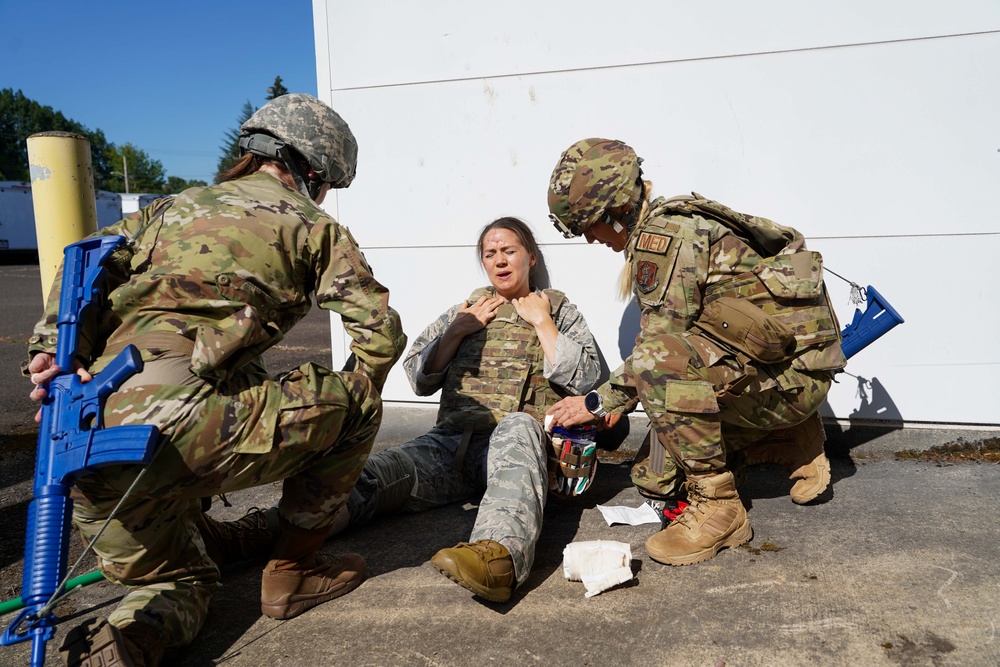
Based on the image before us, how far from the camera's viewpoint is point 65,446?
2.06 m

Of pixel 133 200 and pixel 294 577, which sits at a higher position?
pixel 133 200

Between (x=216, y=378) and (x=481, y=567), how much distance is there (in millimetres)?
961

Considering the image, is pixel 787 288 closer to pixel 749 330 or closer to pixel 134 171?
pixel 749 330

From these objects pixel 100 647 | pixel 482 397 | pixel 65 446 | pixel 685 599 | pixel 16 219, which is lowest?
pixel 685 599

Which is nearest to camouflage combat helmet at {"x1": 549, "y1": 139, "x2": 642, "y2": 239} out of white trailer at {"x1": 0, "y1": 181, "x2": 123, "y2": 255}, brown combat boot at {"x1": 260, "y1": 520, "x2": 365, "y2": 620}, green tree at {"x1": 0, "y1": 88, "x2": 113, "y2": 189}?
brown combat boot at {"x1": 260, "y1": 520, "x2": 365, "y2": 620}

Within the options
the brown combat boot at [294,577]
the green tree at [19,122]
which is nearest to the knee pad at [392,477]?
the brown combat boot at [294,577]

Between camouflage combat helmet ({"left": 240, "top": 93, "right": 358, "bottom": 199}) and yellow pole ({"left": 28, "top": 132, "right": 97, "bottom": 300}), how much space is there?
1.37m

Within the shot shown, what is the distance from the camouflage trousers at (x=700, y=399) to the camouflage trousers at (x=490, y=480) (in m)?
0.49

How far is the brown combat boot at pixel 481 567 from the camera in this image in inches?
93.4

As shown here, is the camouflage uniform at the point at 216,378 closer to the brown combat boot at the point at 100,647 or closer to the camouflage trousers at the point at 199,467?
the camouflage trousers at the point at 199,467

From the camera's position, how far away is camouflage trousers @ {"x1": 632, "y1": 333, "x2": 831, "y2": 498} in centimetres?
289

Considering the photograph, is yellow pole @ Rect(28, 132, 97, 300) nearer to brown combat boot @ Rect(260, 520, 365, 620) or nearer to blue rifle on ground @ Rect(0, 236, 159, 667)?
blue rifle on ground @ Rect(0, 236, 159, 667)

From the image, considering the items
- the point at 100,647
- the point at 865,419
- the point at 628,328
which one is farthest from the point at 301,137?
the point at 865,419

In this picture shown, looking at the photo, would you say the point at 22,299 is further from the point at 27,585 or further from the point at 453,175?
the point at 27,585
